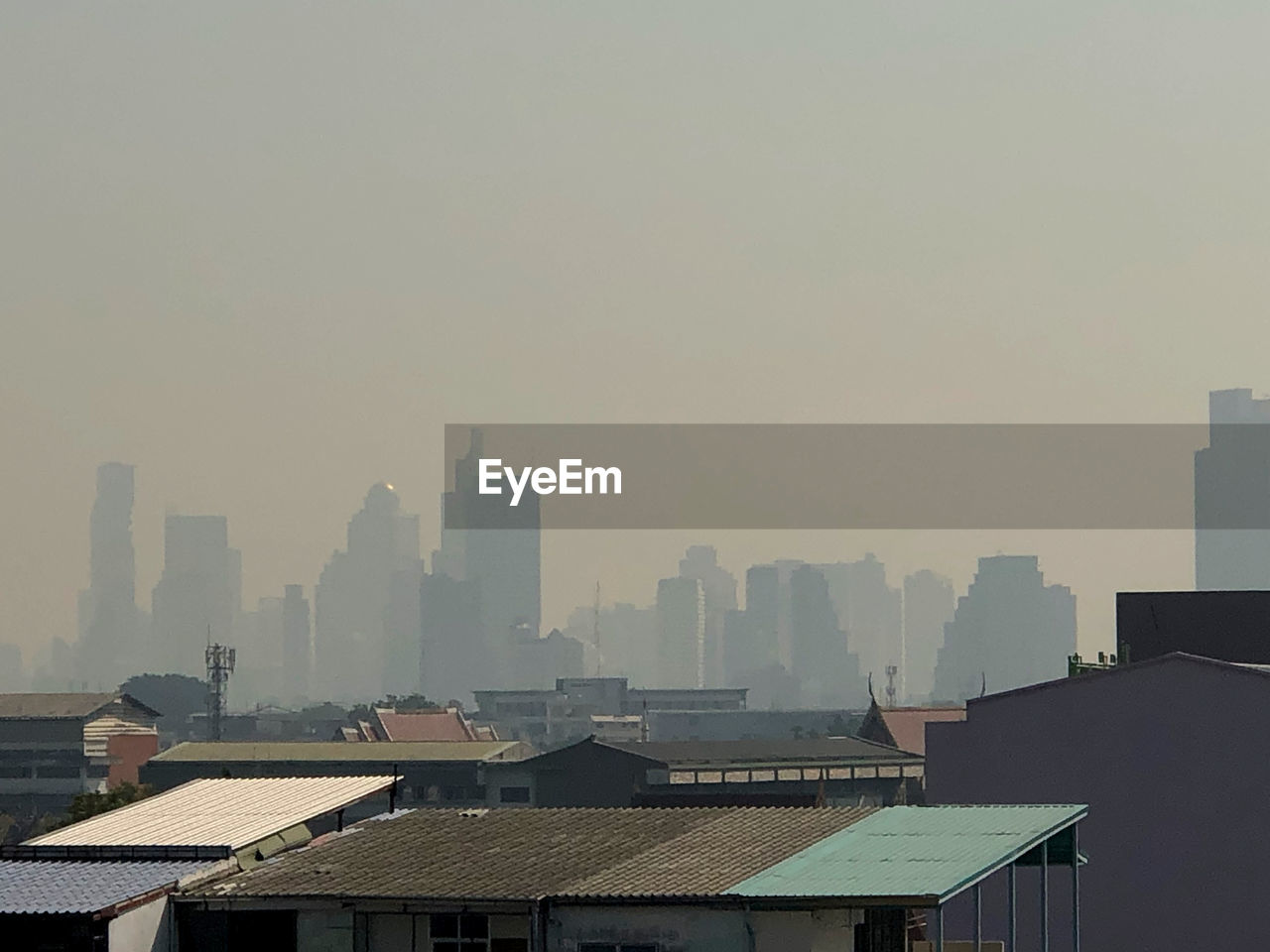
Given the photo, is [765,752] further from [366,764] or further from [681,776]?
[366,764]

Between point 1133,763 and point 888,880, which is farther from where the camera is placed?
point 1133,763

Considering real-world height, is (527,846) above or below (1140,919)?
above

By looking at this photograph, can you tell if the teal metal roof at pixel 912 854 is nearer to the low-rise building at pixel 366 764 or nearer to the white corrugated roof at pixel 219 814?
the white corrugated roof at pixel 219 814

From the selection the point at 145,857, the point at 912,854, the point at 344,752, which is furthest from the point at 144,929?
the point at 344,752

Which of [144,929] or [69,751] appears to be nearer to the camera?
[144,929]

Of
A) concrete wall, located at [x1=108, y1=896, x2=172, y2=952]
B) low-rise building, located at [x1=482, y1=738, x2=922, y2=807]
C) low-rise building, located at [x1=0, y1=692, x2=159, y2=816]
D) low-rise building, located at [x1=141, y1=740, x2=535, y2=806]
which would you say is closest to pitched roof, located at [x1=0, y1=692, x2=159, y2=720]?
low-rise building, located at [x1=0, y1=692, x2=159, y2=816]

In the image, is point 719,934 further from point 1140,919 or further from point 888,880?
point 1140,919

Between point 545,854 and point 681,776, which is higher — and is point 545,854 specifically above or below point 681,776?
above

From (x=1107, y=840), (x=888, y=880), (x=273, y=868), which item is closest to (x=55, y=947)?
(x=273, y=868)
